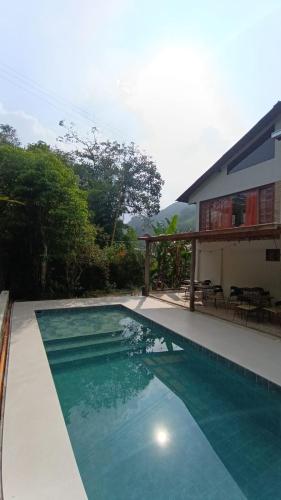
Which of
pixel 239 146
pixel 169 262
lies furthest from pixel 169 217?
pixel 239 146

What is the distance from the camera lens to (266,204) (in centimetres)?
1073

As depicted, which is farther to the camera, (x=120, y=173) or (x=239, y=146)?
(x=120, y=173)

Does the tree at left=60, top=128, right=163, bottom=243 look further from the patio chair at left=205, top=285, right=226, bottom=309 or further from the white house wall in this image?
the patio chair at left=205, top=285, right=226, bottom=309

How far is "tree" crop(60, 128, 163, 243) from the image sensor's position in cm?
2278

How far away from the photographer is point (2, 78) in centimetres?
1392

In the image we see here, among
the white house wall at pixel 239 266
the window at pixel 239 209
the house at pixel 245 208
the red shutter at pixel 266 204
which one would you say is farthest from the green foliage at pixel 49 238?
the red shutter at pixel 266 204

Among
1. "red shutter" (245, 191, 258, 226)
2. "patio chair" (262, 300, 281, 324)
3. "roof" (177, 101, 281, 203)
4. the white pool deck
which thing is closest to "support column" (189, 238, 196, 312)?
the white pool deck

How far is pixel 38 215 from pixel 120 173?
502 inches

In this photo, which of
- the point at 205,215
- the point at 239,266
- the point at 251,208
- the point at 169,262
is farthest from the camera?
the point at 169,262

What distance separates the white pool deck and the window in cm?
411

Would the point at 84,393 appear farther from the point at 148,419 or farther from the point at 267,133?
the point at 267,133

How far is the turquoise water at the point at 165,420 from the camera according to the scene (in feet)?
11.4

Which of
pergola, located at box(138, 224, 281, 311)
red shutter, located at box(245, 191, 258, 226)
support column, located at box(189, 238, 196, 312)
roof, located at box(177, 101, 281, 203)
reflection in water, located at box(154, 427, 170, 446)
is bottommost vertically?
reflection in water, located at box(154, 427, 170, 446)

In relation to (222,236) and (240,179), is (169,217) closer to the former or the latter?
(240,179)
